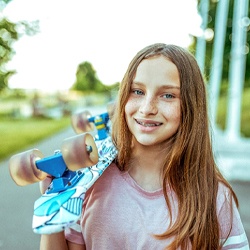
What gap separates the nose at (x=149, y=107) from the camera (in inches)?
52.6

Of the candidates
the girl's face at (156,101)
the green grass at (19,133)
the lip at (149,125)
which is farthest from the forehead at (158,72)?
the green grass at (19,133)

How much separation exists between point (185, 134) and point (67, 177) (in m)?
0.37

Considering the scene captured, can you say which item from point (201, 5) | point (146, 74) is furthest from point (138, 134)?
point (201, 5)

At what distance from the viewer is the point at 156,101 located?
4.42 feet

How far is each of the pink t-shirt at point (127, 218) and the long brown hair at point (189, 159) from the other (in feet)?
0.07

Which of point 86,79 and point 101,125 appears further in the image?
point 86,79

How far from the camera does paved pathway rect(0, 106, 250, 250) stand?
14.7 feet

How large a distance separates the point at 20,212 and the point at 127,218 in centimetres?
438

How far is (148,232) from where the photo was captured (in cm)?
132

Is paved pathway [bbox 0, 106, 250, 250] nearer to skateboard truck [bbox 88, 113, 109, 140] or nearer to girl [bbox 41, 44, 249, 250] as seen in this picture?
skateboard truck [bbox 88, 113, 109, 140]

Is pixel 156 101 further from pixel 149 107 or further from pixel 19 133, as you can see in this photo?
pixel 19 133

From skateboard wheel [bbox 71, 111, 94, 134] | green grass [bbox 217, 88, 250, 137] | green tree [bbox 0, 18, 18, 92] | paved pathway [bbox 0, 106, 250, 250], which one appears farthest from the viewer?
green grass [bbox 217, 88, 250, 137]

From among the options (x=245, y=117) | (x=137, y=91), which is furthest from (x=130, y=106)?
(x=245, y=117)

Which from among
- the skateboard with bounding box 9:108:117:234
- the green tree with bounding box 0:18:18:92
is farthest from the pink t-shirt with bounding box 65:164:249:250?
the green tree with bounding box 0:18:18:92
